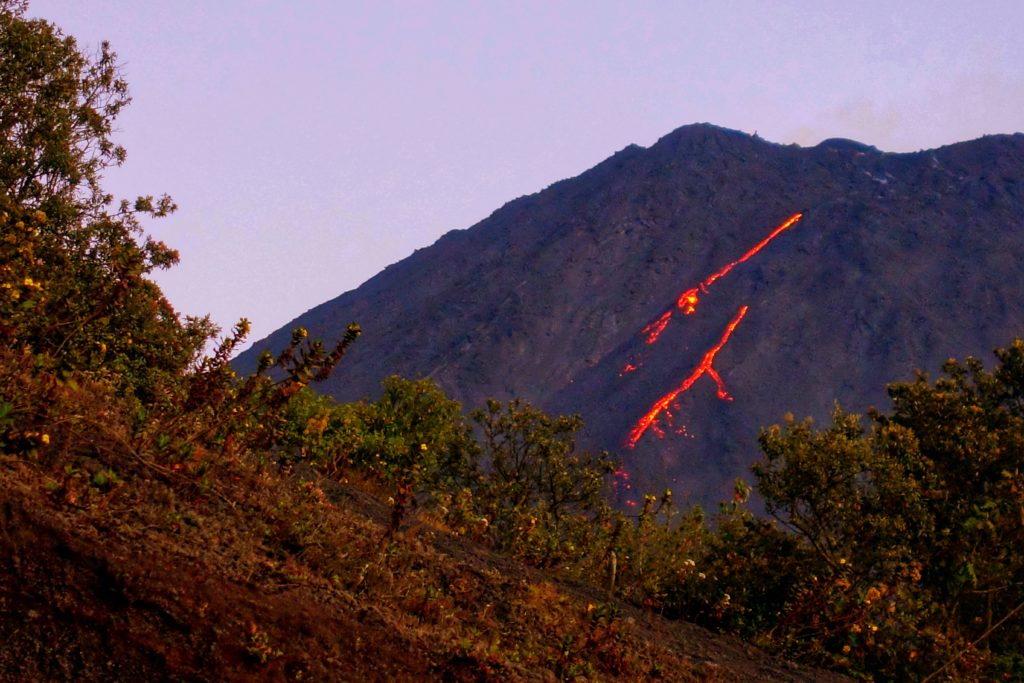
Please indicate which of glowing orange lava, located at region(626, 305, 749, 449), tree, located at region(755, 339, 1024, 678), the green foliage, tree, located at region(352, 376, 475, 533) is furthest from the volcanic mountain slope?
tree, located at region(755, 339, 1024, 678)

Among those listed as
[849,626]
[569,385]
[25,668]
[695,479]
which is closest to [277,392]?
[25,668]

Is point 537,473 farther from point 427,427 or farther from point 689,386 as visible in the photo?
point 689,386

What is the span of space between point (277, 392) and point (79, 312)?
1.61m

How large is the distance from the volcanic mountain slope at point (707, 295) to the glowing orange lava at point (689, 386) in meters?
0.21

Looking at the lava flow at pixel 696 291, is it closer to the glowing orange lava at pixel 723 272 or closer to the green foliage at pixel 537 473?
the glowing orange lava at pixel 723 272

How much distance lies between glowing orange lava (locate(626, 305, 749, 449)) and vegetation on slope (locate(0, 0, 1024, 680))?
6251 centimetres

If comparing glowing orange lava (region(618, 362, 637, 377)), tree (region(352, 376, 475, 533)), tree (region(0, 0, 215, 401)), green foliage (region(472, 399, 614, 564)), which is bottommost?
glowing orange lava (region(618, 362, 637, 377))

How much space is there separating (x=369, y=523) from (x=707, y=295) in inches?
3820

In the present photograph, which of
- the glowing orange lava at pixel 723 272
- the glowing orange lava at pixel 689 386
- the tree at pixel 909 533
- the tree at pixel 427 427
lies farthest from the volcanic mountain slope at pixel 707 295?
the tree at pixel 909 533

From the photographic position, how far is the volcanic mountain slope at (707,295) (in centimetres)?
8444

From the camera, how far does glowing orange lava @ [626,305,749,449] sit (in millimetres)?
79606

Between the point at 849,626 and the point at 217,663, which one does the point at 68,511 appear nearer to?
the point at 217,663

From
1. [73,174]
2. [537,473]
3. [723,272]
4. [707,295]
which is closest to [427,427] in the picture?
[537,473]

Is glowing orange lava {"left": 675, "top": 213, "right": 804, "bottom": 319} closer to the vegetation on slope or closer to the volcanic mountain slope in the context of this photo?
the volcanic mountain slope
